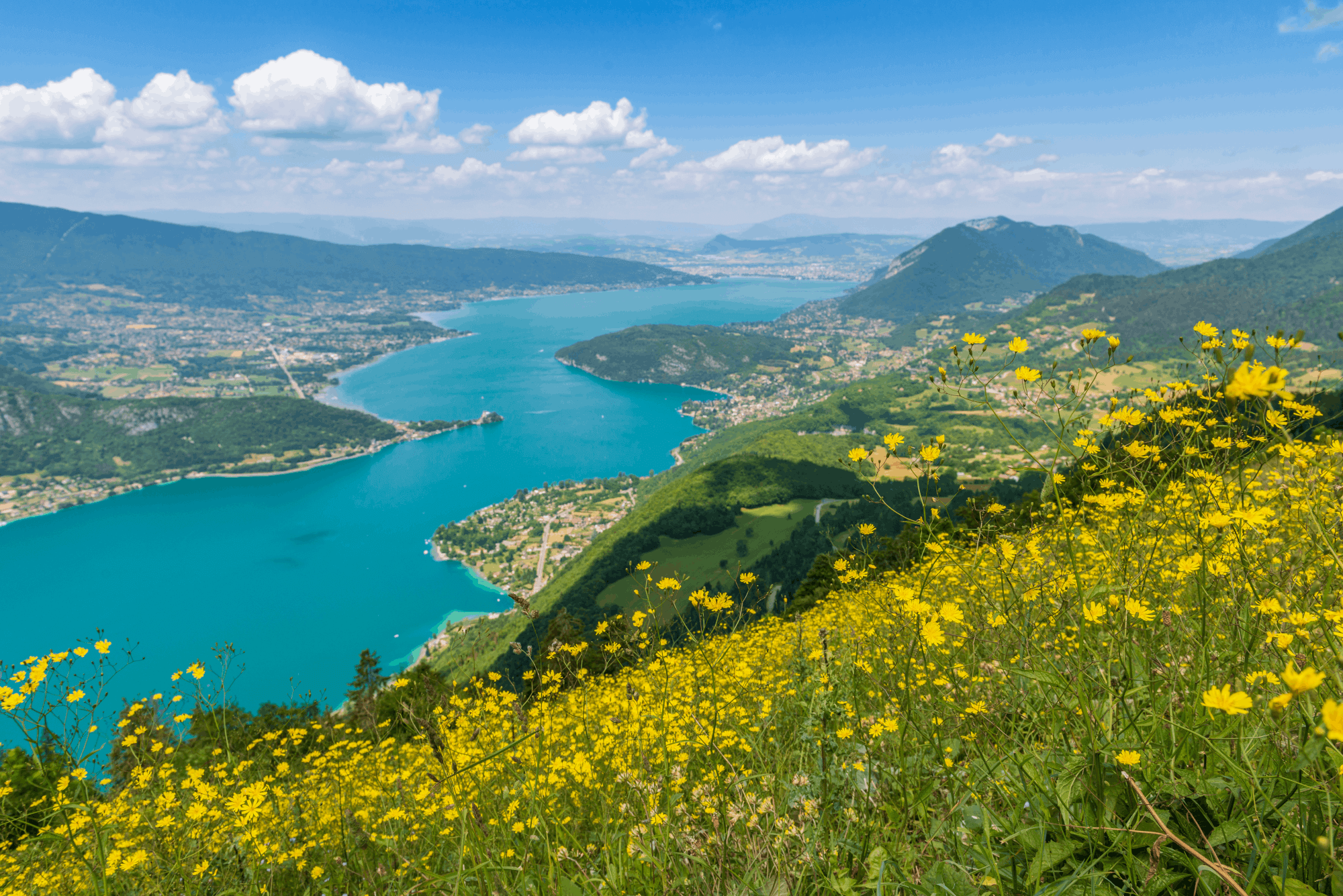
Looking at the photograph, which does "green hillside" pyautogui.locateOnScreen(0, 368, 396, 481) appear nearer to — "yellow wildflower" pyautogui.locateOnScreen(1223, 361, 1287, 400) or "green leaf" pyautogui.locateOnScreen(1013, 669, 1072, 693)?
"green leaf" pyautogui.locateOnScreen(1013, 669, 1072, 693)

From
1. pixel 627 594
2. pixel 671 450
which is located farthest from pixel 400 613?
pixel 671 450

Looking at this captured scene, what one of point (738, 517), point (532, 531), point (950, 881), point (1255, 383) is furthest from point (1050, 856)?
point (532, 531)

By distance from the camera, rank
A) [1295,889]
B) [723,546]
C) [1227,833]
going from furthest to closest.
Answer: [723,546], [1227,833], [1295,889]

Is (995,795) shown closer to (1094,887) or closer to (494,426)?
(1094,887)

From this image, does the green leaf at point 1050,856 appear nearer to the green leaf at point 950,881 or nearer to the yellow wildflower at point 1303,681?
the green leaf at point 950,881

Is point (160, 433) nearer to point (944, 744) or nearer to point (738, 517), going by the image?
point (738, 517)

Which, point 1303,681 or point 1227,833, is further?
point 1227,833
